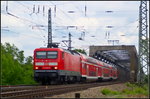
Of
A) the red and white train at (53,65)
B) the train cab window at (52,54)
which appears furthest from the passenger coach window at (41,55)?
the train cab window at (52,54)

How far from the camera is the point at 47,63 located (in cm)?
3359

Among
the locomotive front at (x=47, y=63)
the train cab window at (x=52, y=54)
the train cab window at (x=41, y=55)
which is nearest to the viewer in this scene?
the locomotive front at (x=47, y=63)

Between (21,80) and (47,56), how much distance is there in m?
22.4

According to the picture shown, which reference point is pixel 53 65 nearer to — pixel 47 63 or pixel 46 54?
pixel 47 63

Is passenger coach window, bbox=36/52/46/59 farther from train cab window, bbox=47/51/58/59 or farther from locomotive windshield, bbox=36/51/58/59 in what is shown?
train cab window, bbox=47/51/58/59

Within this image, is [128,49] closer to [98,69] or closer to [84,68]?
[98,69]

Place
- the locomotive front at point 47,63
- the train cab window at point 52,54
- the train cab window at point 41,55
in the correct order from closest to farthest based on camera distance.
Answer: the locomotive front at point 47,63, the train cab window at point 52,54, the train cab window at point 41,55

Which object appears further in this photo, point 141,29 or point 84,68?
point 84,68

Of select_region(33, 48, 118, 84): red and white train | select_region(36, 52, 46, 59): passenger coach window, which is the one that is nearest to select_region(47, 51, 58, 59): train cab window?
select_region(33, 48, 118, 84): red and white train

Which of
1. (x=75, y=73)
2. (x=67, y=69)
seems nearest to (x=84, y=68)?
(x=75, y=73)

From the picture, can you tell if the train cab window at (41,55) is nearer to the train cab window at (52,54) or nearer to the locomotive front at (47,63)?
the locomotive front at (47,63)

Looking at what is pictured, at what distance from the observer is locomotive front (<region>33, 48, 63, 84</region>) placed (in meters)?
33.2

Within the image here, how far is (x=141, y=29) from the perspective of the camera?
128ft

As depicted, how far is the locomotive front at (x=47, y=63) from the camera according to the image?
33.2 m
